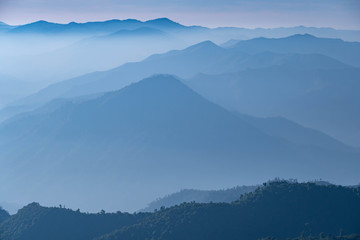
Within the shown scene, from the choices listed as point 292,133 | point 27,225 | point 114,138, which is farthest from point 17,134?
point 27,225

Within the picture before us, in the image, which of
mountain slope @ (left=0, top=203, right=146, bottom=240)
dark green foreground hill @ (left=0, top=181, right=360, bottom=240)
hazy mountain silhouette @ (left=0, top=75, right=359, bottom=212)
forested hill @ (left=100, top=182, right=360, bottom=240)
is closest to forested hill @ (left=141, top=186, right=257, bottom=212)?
mountain slope @ (left=0, top=203, right=146, bottom=240)

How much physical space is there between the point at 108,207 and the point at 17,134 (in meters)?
65.2

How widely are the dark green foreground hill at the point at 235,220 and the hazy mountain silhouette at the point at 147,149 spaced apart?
72.0m

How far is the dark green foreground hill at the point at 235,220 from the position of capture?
44.7 m

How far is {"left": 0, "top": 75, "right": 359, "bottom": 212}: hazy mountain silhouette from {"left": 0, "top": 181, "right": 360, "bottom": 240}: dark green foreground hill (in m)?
72.0

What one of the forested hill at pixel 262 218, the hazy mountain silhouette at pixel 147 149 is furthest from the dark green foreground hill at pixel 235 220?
the hazy mountain silhouette at pixel 147 149

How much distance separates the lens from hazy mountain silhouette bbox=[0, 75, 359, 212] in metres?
140

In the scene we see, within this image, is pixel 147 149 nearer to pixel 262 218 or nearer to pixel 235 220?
pixel 262 218

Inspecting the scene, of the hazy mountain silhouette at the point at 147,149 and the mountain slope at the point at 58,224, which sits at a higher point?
the hazy mountain silhouette at the point at 147,149

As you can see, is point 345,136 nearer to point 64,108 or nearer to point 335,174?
point 335,174

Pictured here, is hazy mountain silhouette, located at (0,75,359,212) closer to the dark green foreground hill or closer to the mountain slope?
the mountain slope

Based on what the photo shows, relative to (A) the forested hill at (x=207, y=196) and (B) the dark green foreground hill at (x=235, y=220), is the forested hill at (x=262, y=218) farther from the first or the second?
(A) the forested hill at (x=207, y=196)

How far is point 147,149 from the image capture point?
15438 centimetres

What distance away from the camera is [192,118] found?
16750 cm
